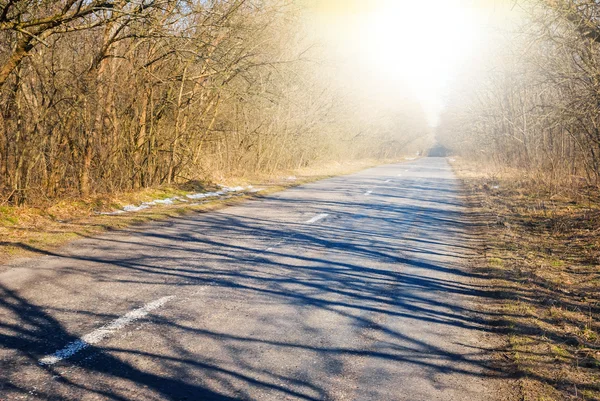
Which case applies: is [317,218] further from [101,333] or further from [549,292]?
[101,333]

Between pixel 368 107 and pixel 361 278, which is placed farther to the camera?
pixel 368 107

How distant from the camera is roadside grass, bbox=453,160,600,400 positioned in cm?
413

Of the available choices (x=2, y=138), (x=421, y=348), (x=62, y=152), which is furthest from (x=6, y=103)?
(x=421, y=348)

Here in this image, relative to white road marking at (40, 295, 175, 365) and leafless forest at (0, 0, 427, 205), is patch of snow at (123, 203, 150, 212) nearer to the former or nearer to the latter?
leafless forest at (0, 0, 427, 205)

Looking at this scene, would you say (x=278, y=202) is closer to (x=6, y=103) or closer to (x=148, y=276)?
(x=6, y=103)

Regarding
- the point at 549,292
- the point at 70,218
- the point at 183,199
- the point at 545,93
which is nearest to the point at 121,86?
the point at 183,199

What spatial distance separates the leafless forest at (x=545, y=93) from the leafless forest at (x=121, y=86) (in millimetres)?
5919

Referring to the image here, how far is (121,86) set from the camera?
44.4ft

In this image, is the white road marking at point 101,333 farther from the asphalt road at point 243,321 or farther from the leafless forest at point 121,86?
the leafless forest at point 121,86

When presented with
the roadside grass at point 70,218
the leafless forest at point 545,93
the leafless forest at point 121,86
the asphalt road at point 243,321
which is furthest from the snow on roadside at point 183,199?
the leafless forest at point 545,93

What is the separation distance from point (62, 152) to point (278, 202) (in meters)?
5.83

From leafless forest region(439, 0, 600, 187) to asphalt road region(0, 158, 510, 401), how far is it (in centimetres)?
416

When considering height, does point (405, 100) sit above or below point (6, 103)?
above

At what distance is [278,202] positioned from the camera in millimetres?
14875
